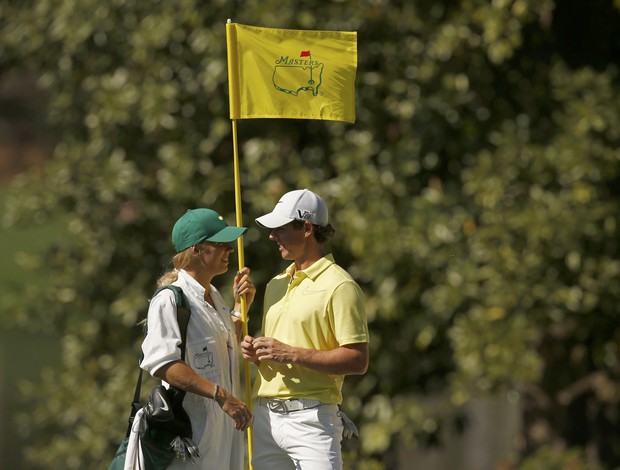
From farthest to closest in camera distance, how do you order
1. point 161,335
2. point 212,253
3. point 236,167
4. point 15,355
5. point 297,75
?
point 15,355 → point 297,75 → point 236,167 → point 212,253 → point 161,335

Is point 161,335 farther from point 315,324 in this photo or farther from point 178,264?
point 315,324

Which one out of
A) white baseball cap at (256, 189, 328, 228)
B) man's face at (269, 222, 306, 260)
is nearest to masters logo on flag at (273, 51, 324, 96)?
white baseball cap at (256, 189, 328, 228)

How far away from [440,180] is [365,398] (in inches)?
60.2

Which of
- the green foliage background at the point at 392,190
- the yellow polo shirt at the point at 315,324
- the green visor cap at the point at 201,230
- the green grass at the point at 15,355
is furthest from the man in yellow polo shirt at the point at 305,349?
the green grass at the point at 15,355

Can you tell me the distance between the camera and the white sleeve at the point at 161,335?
192 inches

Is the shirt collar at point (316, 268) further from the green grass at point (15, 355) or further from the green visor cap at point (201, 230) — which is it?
the green grass at point (15, 355)

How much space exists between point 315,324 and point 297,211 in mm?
424

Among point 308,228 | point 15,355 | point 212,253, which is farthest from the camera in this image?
point 15,355

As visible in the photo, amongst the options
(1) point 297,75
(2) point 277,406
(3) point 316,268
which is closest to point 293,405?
(2) point 277,406

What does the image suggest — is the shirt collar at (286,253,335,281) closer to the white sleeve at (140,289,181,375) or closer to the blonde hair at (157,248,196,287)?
the blonde hair at (157,248,196,287)

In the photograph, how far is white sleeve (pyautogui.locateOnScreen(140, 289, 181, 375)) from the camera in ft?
16.0

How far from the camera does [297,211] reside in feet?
17.1

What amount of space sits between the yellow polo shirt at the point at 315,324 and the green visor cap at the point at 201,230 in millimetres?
328

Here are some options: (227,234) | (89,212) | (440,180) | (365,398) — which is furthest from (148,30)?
(227,234)
